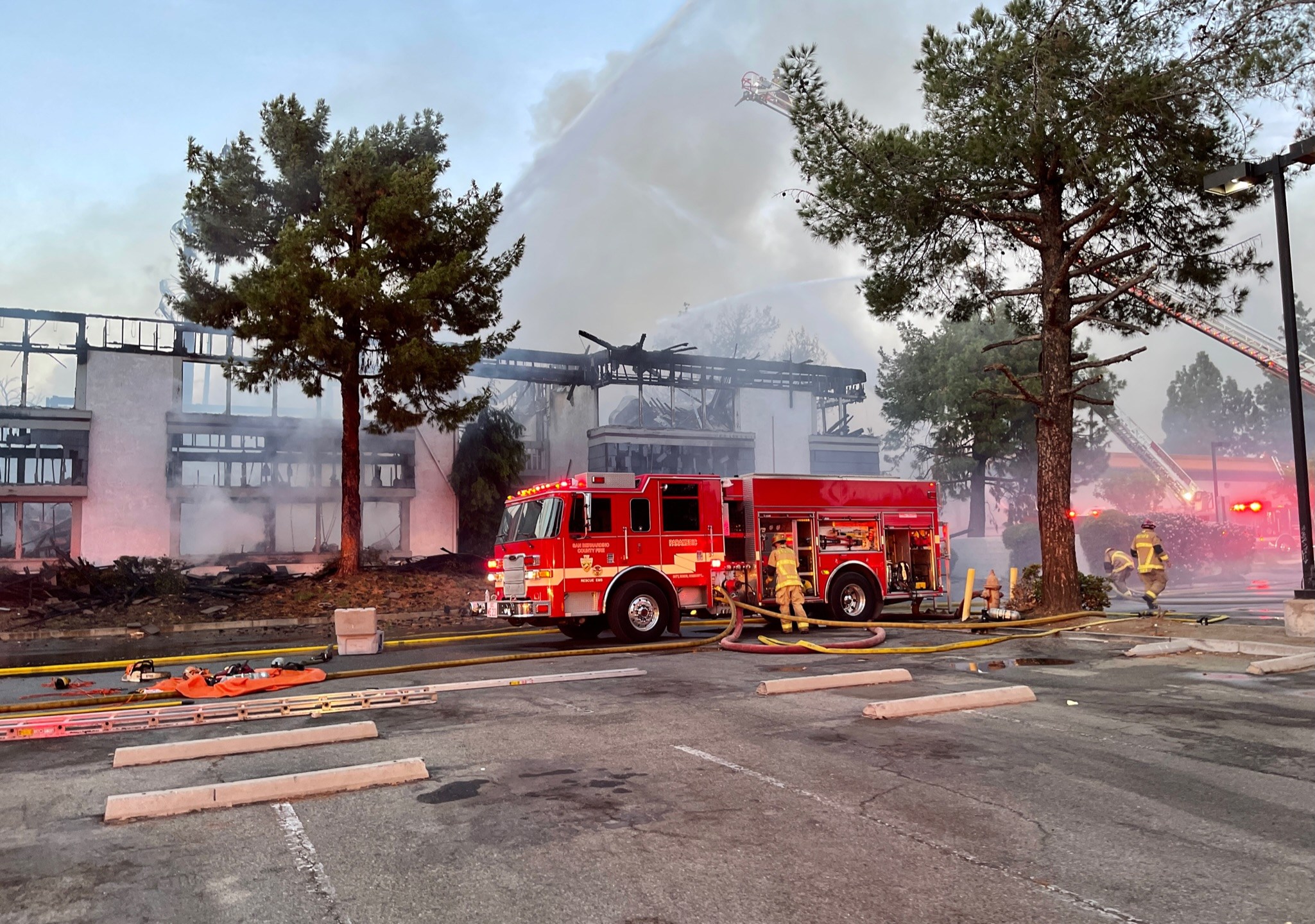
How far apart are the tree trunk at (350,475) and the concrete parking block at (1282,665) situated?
59.7 feet

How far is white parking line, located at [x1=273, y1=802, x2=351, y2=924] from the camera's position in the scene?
3539mm

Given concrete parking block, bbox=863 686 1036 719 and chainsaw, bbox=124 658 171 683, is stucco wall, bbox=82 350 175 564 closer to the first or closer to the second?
chainsaw, bbox=124 658 171 683

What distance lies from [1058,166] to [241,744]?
51.0 ft

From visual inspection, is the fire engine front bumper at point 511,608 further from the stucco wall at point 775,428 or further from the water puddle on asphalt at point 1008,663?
the stucco wall at point 775,428

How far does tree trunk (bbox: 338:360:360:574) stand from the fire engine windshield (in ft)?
26.0

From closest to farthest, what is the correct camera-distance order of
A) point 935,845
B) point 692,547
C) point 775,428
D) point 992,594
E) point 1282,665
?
1. point 935,845
2. point 1282,665
3. point 692,547
4. point 992,594
5. point 775,428

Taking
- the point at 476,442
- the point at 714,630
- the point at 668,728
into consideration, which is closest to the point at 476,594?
the point at 714,630

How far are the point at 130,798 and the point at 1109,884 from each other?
4.63 m

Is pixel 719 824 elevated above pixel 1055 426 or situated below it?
below

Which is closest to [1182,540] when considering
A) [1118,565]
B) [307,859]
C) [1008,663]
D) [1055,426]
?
[1118,565]

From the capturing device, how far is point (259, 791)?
16.4ft

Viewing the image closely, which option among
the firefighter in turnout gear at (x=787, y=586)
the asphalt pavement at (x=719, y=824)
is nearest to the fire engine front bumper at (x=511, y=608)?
the firefighter in turnout gear at (x=787, y=586)

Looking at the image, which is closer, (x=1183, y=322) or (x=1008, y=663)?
(x=1008, y=663)

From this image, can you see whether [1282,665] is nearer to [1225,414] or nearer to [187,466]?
[187,466]
